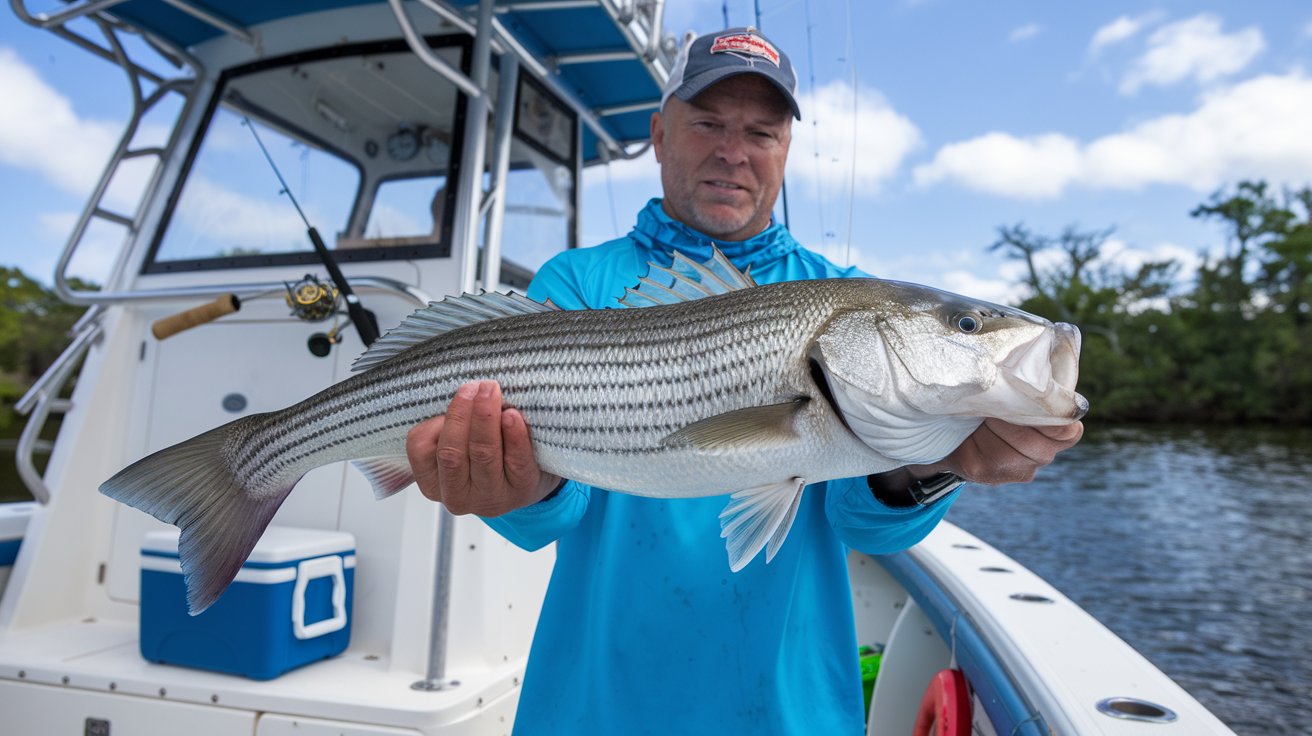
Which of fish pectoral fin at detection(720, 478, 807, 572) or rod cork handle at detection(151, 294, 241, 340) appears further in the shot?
rod cork handle at detection(151, 294, 241, 340)

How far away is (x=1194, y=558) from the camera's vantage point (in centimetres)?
1792

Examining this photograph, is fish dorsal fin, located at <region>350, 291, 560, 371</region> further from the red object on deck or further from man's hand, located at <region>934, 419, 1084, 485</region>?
the red object on deck

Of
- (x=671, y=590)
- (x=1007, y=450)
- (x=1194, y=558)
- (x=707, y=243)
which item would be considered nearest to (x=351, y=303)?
(x=707, y=243)

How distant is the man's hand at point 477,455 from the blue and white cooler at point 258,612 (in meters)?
1.62

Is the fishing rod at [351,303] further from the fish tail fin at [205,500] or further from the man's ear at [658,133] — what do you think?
the man's ear at [658,133]

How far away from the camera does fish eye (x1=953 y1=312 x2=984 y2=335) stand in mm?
1898

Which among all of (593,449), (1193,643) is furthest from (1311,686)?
(593,449)

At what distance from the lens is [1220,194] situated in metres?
60.9

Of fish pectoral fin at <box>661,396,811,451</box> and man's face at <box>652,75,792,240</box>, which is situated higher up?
man's face at <box>652,75,792,240</box>

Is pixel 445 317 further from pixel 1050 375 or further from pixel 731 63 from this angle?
pixel 1050 375

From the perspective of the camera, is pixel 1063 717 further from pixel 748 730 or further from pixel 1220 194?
pixel 1220 194

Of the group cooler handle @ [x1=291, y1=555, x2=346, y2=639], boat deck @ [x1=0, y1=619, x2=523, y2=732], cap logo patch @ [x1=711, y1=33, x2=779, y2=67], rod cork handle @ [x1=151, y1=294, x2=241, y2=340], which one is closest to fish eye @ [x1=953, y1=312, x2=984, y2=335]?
cap logo patch @ [x1=711, y1=33, x2=779, y2=67]

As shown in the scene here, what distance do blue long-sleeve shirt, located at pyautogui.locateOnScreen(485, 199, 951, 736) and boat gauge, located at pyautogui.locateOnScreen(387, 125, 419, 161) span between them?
3219 mm

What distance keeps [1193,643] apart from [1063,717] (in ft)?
44.7
